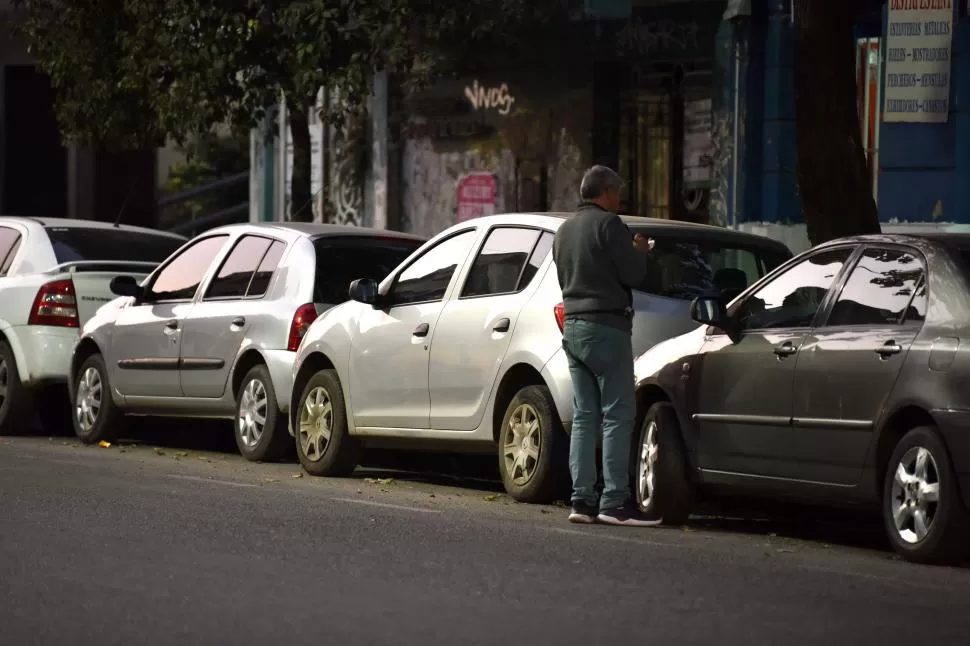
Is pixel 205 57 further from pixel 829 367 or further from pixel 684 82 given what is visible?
pixel 829 367

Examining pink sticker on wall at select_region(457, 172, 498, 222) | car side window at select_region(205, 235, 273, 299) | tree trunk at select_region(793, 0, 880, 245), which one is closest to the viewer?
car side window at select_region(205, 235, 273, 299)

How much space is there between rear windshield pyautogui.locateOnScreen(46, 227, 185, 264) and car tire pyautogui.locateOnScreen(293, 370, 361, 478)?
13.3 ft

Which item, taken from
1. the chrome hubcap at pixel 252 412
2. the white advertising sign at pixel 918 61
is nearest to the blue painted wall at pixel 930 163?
the white advertising sign at pixel 918 61

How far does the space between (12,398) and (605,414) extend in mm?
7188

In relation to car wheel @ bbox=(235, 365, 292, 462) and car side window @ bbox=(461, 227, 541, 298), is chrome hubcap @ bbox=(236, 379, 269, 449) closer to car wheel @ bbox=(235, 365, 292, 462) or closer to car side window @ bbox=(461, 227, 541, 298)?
car wheel @ bbox=(235, 365, 292, 462)

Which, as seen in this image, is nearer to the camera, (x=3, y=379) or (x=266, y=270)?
(x=266, y=270)

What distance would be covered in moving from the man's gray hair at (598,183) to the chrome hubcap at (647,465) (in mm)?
1181

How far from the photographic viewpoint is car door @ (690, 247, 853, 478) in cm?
999

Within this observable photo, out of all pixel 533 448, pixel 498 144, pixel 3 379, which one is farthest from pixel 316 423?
pixel 498 144

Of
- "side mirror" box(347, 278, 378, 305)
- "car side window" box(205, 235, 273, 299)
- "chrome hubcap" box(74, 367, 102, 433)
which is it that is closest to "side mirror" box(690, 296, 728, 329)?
"side mirror" box(347, 278, 378, 305)

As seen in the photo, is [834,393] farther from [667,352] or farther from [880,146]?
[880,146]

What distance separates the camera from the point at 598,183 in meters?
10.7

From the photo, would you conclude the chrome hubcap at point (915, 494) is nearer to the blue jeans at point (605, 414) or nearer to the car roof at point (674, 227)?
the blue jeans at point (605, 414)

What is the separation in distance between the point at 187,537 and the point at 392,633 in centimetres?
269
